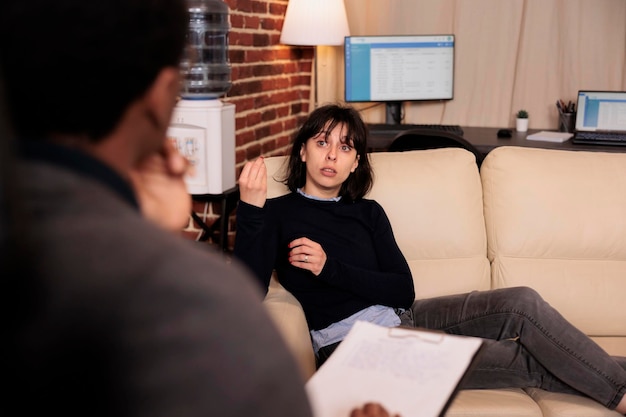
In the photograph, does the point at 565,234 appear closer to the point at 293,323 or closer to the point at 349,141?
the point at 349,141

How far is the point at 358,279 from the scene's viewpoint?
1.96m

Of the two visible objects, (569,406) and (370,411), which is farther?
(569,406)

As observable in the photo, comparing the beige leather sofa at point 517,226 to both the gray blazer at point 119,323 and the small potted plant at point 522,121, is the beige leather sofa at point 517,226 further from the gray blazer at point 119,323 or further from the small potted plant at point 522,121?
the gray blazer at point 119,323

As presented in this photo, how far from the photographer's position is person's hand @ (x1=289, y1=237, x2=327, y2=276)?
1894 millimetres

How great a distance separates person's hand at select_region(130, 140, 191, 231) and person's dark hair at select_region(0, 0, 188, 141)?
4.0 inches

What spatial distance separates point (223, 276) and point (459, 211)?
1.83 meters

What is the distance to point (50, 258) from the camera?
0.50m

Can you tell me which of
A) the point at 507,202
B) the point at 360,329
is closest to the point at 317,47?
the point at 507,202

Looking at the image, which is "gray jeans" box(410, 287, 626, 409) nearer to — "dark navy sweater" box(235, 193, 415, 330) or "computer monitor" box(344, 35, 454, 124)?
"dark navy sweater" box(235, 193, 415, 330)

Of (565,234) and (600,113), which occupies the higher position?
(600,113)

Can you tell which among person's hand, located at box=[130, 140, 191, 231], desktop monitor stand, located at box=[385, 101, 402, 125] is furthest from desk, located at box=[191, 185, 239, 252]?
person's hand, located at box=[130, 140, 191, 231]

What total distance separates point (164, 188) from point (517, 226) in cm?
181

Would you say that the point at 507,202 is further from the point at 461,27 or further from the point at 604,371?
the point at 461,27

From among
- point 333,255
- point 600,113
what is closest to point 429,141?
point 600,113
